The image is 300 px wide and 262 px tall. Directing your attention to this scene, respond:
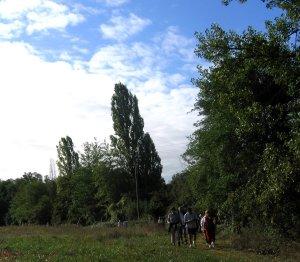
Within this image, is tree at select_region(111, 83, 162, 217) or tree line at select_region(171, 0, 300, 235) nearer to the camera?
tree line at select_region(171, 0, 300, 235)

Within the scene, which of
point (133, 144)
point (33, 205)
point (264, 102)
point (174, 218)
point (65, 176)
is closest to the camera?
point (264, 102)

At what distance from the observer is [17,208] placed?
331 ft

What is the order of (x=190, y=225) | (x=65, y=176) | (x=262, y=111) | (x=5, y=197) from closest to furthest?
(x=262, y=111)
(x=190, y=225)
(x=65, y=176)
(x=5, y=197)

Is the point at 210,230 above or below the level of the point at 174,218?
below

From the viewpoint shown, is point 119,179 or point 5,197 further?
point 5,197

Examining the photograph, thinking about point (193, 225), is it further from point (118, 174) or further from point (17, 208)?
point (17, 208)

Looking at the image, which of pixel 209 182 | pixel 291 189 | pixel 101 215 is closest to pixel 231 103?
pixel 291 189

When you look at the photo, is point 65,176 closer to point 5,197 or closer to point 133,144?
point 133,144

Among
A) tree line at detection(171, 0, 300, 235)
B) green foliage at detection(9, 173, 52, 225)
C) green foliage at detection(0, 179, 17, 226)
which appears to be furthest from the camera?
green foliage at detection(0, 179, 17, 226)

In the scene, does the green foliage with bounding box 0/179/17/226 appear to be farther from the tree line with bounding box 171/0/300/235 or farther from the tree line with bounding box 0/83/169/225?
the tree line with bounding box 171/0/300/235

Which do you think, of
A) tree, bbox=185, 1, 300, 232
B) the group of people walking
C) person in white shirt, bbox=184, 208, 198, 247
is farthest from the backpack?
tree, bbox=185, 1, 300, 232

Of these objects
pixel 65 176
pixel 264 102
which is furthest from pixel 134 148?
pixel 264 102

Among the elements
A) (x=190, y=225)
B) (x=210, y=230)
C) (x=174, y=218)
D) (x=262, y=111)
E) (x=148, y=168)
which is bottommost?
(x=210, y=230)

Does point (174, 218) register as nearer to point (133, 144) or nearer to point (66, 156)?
point (133, 144)
